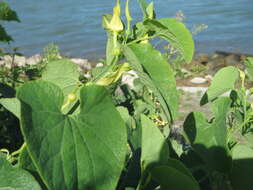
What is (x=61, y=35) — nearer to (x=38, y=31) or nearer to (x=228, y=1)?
(x=38, y=31)

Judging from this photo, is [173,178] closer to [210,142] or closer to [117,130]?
[117,130]

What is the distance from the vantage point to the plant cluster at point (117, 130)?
0.58m

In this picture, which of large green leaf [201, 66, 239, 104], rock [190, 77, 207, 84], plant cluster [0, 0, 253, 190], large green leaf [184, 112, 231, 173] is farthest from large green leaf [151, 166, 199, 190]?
rock [190, 77, 207, 84]

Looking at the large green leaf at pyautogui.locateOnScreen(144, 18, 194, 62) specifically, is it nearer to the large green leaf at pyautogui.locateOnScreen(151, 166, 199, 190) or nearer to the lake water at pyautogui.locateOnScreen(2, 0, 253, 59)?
the large green leaf at pyautogui.locateOnScreen(151, 166, 199, 190)

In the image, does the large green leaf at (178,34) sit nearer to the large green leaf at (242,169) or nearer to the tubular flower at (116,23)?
the tubular flower at (116,23)

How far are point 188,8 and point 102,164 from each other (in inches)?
555

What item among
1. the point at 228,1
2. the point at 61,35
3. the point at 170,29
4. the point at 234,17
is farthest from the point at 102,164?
the point at 228,1

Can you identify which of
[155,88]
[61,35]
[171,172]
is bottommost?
[61,35]

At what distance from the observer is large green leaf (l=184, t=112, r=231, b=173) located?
34.4 inches

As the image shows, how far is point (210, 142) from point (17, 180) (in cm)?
43

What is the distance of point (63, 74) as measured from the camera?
84cm

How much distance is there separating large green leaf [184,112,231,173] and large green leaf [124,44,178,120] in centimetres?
20

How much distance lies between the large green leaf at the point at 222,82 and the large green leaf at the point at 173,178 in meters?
0.38

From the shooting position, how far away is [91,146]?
23.9 inches
